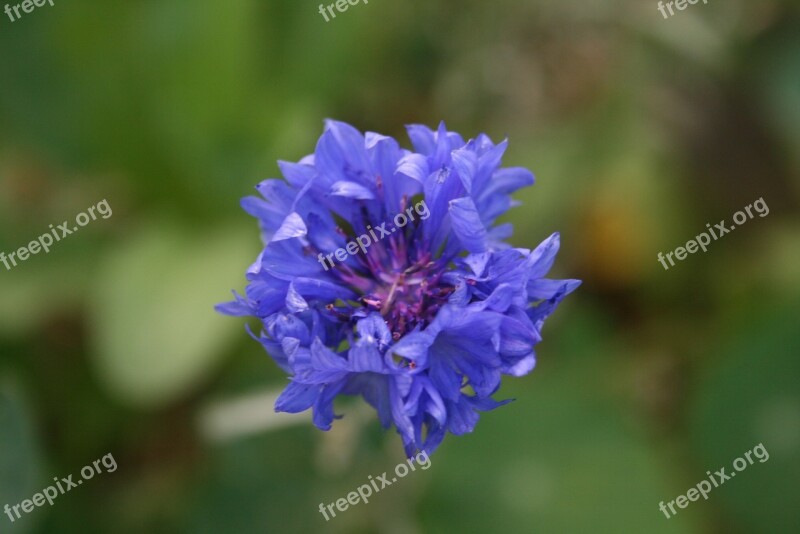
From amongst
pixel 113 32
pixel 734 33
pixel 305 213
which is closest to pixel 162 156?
pixel 113 32

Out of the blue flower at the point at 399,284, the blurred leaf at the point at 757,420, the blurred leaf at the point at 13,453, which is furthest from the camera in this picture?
the blurred leaf at the point at 757,420

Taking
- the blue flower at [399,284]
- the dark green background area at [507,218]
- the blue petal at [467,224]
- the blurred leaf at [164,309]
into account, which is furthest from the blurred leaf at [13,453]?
the blue petal at [467,224]

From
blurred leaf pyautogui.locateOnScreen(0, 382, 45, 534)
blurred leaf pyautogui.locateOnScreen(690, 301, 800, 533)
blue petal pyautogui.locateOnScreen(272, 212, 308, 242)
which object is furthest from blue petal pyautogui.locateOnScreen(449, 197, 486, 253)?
blurred leaf pyautogui.locateOnScreen(690, 301, 800, 533)

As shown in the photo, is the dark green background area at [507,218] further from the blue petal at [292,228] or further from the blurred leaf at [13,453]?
the blue petal at [292,228]

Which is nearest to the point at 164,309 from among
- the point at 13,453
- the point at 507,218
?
the point at 13,453

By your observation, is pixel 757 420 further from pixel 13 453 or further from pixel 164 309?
pixel 13 453

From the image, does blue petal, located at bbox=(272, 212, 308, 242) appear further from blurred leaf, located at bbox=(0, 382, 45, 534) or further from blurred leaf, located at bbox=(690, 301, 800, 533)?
blurred leaf, located at bbox=(690, 301, 800, 533)
